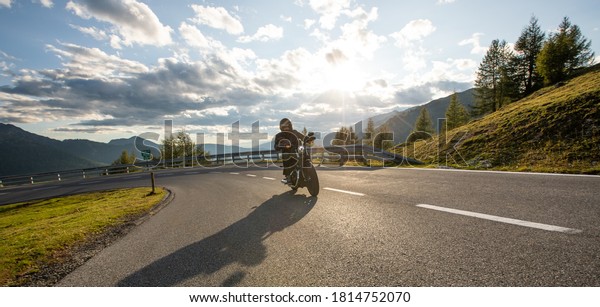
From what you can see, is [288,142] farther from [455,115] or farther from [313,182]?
[455,115]

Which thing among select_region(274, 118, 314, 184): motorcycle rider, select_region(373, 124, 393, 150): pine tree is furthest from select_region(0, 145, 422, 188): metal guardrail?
select_region(373, 124, 393, 150): pine tree

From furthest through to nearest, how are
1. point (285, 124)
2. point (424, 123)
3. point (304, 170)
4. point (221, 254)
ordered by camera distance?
point (424, 123), point (285, 124), point (304, 170), point (221, 254)

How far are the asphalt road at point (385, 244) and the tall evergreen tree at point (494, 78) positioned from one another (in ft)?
203

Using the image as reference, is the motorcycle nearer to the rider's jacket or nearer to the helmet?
the rider's jacket

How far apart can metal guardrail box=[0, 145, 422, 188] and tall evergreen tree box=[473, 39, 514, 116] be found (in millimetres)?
49277

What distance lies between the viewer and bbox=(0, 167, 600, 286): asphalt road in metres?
2.84

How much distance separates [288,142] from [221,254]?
500 centimetres

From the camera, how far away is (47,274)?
4008 millimetres

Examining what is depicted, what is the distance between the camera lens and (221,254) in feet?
13.2

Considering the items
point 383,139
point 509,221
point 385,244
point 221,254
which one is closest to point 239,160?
point 221,254

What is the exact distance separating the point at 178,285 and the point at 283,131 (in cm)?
617
